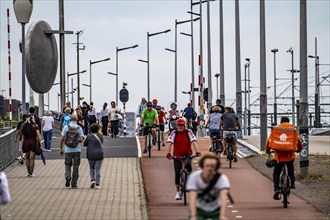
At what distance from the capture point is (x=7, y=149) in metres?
34.4

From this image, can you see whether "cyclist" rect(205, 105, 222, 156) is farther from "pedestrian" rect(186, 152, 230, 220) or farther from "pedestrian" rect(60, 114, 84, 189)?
"pedestrian" rect(186, 152, 230, 220)

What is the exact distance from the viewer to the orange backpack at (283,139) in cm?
2372

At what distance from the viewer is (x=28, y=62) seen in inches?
627

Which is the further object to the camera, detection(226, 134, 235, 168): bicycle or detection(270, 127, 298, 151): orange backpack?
detection(226, 134, 235, 168): bicycle

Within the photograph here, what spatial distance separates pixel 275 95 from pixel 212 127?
7871 centimetres

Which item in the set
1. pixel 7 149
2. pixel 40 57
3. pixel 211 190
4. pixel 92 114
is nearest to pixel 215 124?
pixel 7 149

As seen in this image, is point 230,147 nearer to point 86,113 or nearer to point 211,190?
point 86,113

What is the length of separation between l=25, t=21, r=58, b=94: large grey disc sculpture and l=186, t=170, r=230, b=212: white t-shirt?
3792 millimetres

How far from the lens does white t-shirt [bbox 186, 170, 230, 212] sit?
43.2 ft

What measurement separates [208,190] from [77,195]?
1230 centimetres

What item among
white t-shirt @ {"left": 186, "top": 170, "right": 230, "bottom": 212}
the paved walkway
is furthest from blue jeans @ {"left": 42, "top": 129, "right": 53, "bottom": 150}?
white t-shirt @ {"left": 186, "top": 170, "right": 230, "bottom": 212}

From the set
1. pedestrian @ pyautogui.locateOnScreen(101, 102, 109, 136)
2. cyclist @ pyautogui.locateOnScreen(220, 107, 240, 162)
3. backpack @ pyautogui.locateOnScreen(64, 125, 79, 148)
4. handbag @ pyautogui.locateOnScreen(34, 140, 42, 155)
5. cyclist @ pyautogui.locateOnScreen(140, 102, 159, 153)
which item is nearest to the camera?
backpack @ pyautogui.locateOnScreen(64, 125, 79, 148)

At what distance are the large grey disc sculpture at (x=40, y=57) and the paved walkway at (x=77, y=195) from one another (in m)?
4.25

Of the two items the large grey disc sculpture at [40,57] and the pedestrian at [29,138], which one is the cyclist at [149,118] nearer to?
the pedestrian at [29,138]
